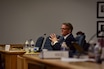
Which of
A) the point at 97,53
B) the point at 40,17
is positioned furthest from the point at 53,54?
the point at 40,17

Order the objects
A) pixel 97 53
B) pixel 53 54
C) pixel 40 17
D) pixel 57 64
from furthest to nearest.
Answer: pixel 40 17, pixel 53 54, pixel 97 53, pixel 57 64

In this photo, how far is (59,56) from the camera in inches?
99.4

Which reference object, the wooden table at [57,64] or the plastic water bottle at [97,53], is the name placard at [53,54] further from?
the plastic water bottle at [97,53]

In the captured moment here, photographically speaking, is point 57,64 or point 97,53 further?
point 97,53

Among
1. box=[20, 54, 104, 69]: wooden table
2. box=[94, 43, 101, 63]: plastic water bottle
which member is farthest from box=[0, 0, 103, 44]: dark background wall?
box=[94, 43, 101, 63]: plastic water bottle

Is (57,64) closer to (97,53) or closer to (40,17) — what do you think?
(97,53)

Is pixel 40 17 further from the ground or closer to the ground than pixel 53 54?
further from the ground

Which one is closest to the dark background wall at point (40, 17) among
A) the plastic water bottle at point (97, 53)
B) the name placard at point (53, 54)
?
the name placard at point (53, 54)

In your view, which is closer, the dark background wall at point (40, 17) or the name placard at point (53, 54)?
the name placard at point (53, 54)

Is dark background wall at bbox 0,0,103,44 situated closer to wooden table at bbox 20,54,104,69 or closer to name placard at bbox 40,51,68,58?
wooden table at bbox 20,54,104,69

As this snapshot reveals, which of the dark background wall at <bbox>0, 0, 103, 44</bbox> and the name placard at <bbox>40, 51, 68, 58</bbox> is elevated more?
the dark background wall at <bbox>0, 0, 103, 44</bbox>

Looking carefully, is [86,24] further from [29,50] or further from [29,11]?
[29,50]

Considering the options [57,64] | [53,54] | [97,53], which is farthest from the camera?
[53,54]

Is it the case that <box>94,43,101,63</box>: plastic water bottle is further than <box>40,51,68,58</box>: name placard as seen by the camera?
No
